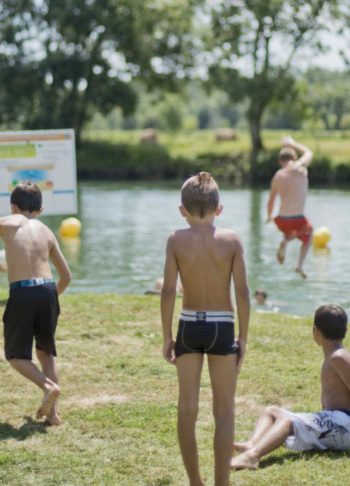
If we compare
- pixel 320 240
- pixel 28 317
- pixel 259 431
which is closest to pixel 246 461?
pixel 259 431

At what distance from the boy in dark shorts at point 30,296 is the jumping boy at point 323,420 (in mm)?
1431

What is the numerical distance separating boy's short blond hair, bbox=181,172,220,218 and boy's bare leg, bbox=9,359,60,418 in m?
1.86

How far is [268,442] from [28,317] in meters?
1.86

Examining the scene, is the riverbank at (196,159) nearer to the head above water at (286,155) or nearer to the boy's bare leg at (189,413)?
the head above water at (286,155)

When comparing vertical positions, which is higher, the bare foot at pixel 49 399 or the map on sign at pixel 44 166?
the map on sign at pixel 44 166

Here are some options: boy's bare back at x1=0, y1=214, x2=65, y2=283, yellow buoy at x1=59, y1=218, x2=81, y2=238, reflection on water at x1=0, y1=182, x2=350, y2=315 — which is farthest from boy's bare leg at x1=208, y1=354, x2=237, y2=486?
yellow buoy at x1=59, y1=218, x2=81, y2=238

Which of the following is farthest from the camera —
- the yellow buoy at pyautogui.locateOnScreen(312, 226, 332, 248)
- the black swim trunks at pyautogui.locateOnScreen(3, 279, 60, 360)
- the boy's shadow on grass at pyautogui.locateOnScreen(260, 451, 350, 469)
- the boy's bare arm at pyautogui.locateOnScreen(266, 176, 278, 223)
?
the yellow buoy at pyautogui.locateOnScreen(312, 226, 332, 248)

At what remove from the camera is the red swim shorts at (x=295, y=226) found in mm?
13625

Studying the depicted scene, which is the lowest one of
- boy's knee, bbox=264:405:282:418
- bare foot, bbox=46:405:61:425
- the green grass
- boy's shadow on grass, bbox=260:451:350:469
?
the green grass

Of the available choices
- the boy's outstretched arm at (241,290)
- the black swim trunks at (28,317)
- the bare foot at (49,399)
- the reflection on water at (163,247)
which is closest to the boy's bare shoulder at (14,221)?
the black swim trunks at (28,317)

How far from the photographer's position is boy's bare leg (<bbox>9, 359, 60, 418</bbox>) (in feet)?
19.1

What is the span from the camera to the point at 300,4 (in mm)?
46250

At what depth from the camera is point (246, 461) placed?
519 cm

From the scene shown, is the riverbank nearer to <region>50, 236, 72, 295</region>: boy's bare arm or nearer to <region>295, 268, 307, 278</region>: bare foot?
<region>295, 268, 307, 278</region>: bare foot
